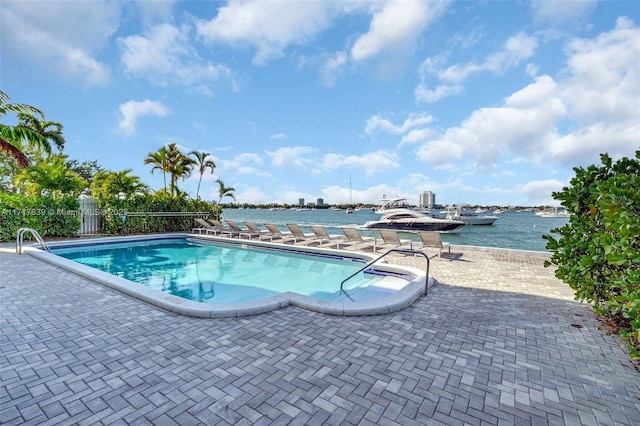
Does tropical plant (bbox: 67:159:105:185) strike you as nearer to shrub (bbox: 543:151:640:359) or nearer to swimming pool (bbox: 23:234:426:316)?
swimming pool (bbox: 23:234:426:316)

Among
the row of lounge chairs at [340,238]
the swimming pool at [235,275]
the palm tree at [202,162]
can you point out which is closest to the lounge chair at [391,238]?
the row of lounge chairs at [340,238]

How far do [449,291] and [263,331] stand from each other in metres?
3.86

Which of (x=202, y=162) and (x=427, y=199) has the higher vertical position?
(x=202, y=162)

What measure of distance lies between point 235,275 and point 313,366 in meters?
6.41

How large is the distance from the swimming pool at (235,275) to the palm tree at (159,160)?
7375 mm

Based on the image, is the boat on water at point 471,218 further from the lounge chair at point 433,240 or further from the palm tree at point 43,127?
the palm tree at point 43,127

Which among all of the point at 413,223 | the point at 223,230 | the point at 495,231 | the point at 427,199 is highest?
the point at 427,199

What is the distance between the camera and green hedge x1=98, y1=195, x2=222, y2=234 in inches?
625

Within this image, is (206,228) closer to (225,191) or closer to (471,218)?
(225,191)

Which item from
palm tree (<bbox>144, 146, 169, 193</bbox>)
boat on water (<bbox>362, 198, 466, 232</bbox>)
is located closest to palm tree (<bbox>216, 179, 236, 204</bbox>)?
palm tree (<bbox>144, 146, 169, 193</bbox>)

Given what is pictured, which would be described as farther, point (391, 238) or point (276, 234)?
point (276, 234)

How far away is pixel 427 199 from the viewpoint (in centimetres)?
7312

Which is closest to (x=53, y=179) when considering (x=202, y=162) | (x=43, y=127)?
(x=43, y=127)

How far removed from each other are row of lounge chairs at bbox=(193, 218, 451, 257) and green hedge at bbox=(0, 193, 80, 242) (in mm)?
5912
